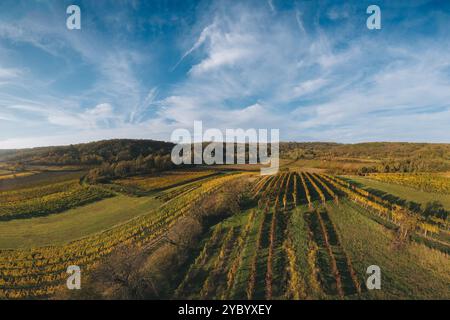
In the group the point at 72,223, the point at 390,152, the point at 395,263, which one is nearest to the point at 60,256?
the point at 72,223

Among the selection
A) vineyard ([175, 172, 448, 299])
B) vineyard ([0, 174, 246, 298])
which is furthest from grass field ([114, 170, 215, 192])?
vineyard ([175, 172, 448, 299])

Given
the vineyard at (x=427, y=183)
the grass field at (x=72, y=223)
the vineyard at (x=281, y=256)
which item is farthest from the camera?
the vineyard at (x=427, y=183)

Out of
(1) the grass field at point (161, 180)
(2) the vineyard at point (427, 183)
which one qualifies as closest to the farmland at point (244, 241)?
(2) the vineyard at point (427, 183)

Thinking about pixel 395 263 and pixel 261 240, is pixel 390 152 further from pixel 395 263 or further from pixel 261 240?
pixel 261 240

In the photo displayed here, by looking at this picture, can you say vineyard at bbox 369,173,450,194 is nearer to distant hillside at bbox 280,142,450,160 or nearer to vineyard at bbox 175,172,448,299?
vineyard at bbox 175,172,448,299

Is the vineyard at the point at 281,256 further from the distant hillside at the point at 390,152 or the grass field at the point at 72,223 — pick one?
the distant hillside at the point at 390,152

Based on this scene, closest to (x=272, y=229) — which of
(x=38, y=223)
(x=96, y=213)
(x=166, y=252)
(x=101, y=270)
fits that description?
(x=166, y=252)

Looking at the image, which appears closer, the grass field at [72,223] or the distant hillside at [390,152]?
the grass field at [72,223]
